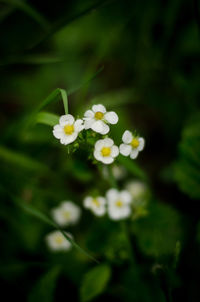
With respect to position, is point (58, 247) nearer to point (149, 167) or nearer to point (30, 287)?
point (30, 287)

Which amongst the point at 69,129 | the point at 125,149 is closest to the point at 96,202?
the point at 125,149

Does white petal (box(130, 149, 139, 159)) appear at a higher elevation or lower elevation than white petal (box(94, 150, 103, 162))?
lower

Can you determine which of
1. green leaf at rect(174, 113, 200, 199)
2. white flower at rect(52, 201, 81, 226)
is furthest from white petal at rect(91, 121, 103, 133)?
white flower at rect(52, 201, 81, 226)

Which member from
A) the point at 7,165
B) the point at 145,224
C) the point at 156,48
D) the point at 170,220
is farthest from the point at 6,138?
the point at 156,48

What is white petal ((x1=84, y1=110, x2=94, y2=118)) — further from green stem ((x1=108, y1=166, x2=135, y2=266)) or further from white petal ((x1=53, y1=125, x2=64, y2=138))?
green stem ((x1=108, y1=166, x2=135, y2=266))

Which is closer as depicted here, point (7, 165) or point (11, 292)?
point (11, 292)

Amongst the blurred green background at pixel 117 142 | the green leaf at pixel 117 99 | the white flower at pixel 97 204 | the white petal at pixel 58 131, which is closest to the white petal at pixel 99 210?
the white flower at pixel 97 204

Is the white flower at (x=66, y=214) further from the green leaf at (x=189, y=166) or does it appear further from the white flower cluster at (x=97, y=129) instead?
the white flower cluster at (x=97, y=129)
